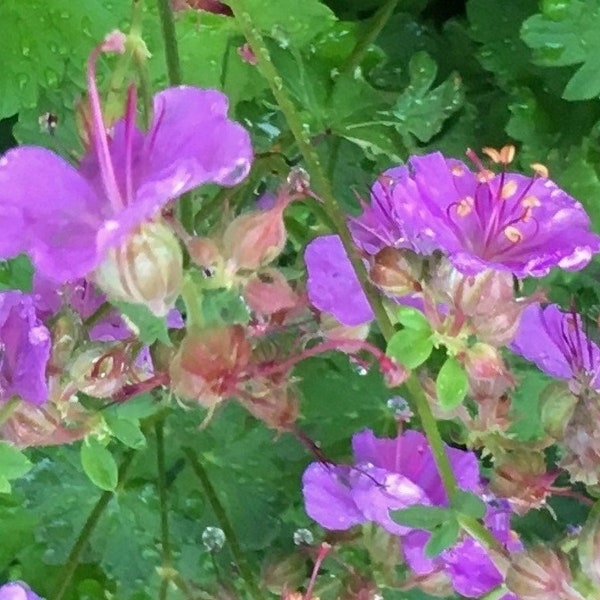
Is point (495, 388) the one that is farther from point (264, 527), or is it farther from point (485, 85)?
point (485, 85)

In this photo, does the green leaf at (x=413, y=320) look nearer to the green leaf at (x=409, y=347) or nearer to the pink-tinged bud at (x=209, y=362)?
the green leaf at (x=409, y=347)

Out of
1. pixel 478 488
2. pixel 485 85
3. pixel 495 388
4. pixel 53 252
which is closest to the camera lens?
pixel 53 252

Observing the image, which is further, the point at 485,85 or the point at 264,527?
the point at 485,85

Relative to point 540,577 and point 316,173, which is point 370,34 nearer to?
point 316,173

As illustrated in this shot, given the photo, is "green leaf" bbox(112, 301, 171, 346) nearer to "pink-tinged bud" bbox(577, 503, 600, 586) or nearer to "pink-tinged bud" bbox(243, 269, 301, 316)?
"pink-tinged bud" bbox(243, 269, 301, 316)

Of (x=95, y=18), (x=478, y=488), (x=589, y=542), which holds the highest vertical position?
(x=95, y=18)

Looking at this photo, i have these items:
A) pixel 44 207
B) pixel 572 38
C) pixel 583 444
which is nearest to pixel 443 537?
pixel 583 444

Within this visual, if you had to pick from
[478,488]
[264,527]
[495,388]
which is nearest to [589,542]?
[495,388]
